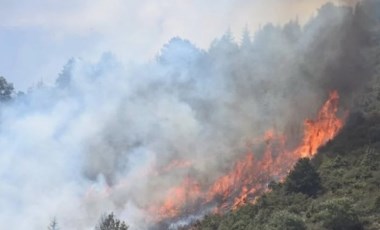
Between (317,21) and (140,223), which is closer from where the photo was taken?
(140,223)

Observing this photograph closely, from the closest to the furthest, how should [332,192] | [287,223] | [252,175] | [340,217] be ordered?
[340,217], [287,223], [332,192], [252,175]

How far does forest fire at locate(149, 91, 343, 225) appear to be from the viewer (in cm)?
6506

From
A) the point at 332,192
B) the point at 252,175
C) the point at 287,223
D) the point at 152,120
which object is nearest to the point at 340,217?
the point at 287,223

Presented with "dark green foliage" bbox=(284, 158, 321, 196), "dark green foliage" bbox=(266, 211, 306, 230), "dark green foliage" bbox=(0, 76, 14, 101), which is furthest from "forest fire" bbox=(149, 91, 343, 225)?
"dark green foliage" bbox=(0, 76, 14, 101)

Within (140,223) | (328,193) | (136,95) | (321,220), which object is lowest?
(321,220)

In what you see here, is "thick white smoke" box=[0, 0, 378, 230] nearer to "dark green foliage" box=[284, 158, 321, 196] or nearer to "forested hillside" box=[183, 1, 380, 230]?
"forested hillside" box=[183, 1, 380, 230]

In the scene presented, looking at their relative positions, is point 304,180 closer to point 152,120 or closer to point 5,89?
point 152,120

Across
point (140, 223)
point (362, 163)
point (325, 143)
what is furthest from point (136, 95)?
point (362, 163)

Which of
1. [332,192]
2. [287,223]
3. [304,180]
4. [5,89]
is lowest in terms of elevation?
[287,223]

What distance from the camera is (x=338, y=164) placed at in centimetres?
5791

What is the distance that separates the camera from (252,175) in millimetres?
67750

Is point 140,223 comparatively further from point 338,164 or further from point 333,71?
point 333,71

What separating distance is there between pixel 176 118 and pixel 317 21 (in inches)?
910

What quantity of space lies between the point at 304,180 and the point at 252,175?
13948 millimetres
